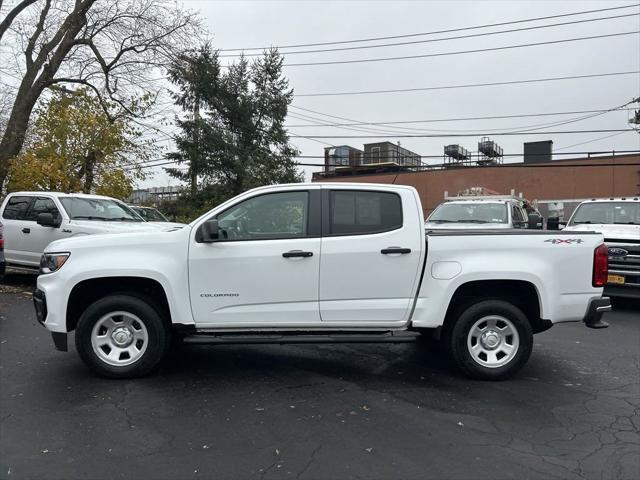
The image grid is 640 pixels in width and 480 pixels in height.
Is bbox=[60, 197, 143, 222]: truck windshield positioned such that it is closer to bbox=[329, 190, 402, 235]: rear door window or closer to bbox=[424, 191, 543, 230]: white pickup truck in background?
bbox=[424, 191, 543, 230]: white pickup truck in background

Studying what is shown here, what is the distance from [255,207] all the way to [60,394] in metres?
2.42

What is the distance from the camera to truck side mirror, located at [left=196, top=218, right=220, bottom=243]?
4863 mm

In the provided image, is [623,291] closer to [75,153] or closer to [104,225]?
[104,225]

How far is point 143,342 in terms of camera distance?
5066 millimetres

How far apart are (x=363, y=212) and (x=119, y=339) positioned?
2.63 meters

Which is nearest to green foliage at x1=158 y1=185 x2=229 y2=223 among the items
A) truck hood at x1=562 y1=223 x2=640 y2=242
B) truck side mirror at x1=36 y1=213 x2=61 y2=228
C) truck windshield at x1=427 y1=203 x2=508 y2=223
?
truck side mirror at x1=36 y1=213 x2=61 y2=228

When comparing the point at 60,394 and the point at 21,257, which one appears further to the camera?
the point at 21,257

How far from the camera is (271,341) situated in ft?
16.5

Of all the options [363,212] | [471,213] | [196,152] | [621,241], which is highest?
[196,152]

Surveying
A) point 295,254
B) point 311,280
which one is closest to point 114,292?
point 295,254

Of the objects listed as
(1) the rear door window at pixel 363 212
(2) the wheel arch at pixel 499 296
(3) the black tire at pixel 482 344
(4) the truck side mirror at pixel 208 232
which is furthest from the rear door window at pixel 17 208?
(3) the black tire at pixel 482 344

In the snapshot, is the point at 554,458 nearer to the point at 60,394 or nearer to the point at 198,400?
the point at 198,400

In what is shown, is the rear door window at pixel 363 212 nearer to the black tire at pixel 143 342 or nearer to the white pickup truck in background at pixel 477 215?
the black tire at pixel 143 342

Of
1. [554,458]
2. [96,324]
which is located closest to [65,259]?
[96,324]
